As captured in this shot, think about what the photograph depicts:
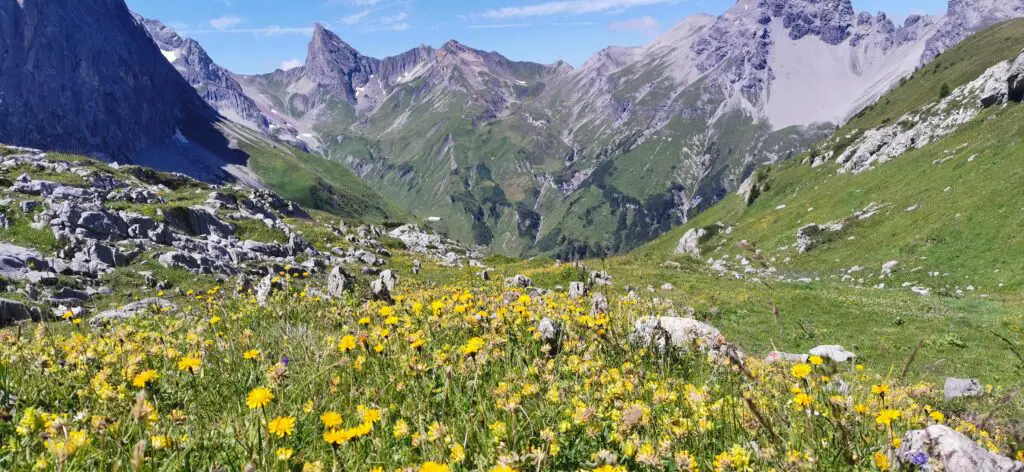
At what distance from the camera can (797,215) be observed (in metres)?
78.2

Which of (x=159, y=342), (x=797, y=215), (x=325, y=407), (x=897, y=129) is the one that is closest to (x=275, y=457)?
(x=325, y=407)

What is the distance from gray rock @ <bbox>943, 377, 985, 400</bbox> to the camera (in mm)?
13375

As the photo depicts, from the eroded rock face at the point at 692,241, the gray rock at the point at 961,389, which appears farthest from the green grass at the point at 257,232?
the eroded rock face at the point at 692,241

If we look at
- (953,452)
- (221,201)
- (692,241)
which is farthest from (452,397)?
(692,241)

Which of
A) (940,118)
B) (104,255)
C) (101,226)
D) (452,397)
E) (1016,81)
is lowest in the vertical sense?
(104,255)

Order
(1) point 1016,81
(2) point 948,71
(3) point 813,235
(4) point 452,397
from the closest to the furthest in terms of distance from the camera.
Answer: (4) point 452,397, (3) point 813,235, (1) point 1016,81, (2) point 948,71

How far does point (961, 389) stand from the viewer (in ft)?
45.1

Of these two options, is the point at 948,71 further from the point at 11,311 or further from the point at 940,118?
the point at 11,311

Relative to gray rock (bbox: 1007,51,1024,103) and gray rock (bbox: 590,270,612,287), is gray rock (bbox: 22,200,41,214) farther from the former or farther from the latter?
gray rock (bbox: 1007,51,1024,103)

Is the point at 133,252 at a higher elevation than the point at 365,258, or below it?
higher

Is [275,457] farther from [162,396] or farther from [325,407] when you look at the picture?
[162,396]

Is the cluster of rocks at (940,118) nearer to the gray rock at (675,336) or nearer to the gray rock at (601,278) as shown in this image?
the gray rock at (601,278)

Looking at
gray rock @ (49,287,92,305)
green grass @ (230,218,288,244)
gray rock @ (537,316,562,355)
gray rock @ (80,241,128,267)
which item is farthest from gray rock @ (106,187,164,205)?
gray rock @ (537,316,562,355)

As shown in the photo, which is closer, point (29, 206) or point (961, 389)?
point (961, 389)
